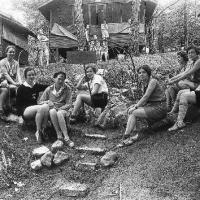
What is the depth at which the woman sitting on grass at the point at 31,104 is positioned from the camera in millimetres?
6117

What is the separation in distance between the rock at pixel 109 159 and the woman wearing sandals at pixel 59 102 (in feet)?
2.65

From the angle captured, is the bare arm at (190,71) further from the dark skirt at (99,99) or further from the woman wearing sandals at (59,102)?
the woman wearing sandals at (59,102)

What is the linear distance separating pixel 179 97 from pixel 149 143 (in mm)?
1031

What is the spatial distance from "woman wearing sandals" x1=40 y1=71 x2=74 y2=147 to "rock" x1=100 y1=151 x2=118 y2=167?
2.65 feet

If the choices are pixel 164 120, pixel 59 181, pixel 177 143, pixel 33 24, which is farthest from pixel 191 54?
pixel 33 24

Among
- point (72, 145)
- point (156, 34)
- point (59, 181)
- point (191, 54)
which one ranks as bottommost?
point (59, 181)

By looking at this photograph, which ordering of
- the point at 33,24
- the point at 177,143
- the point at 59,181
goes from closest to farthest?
the point at 59,181 → the point at 177,143 → the point at 33,24

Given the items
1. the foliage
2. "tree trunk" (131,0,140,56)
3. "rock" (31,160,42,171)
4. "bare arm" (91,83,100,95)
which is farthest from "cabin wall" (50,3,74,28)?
"rock" (31,160,42,171)

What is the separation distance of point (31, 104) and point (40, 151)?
1.31 metres

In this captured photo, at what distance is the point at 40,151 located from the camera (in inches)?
230

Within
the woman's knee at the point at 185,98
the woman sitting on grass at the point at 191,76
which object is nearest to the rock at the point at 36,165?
the woman's knee at the point at 185,98

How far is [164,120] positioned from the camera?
623 cm

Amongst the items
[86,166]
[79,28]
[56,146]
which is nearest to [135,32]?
[79,28]

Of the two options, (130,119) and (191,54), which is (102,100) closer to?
(130,119)
